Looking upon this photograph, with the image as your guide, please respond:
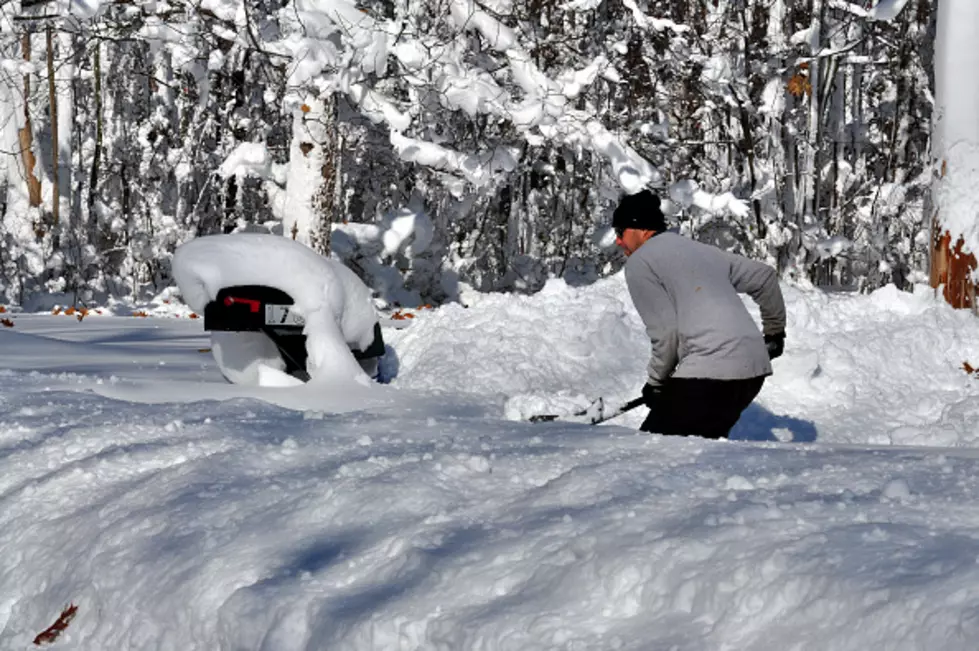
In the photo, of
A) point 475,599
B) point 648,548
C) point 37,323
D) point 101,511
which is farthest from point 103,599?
point 37,323

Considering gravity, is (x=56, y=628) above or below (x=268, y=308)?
below

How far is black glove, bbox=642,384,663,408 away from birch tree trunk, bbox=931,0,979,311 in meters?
5.61

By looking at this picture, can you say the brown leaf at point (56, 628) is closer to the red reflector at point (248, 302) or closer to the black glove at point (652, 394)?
the black glove at point (652, 394)

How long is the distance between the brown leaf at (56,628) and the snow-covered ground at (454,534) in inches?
0.6

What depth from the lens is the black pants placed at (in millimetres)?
5238

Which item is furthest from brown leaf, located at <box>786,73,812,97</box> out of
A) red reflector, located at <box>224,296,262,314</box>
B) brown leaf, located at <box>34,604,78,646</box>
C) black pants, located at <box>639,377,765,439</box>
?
brown leaf, located at <box>34,604,78,646</box>

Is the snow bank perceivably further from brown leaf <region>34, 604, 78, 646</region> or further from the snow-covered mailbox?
brown leaf <region>34, 604, 78, 646</region>

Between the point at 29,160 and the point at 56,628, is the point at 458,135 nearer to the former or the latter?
the point at 29,160

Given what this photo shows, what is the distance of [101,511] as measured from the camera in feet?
12.6

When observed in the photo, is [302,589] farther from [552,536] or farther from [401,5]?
[401,5]

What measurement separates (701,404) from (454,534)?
95.0 inches

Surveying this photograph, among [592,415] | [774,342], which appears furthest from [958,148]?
[592,415]

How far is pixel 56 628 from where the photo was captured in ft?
11.1

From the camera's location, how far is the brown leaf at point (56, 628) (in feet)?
11.0
